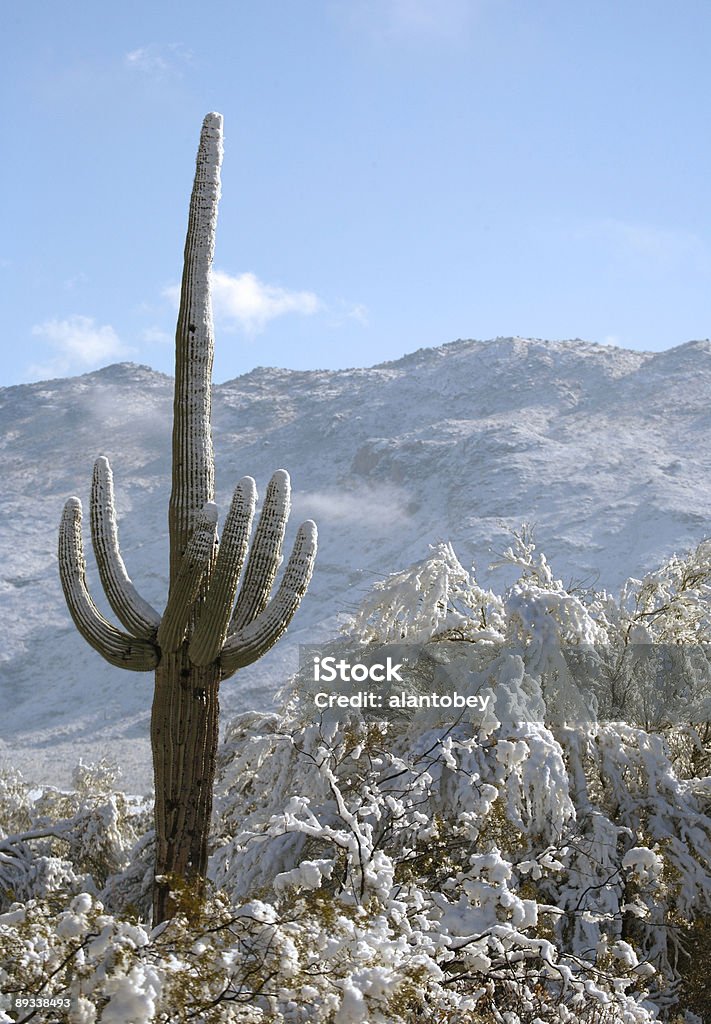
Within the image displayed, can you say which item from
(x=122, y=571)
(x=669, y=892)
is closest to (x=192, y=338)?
(x=122, y=571)

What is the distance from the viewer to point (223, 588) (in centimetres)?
618

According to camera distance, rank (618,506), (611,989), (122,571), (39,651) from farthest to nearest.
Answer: (39,651)
(618,506)
(122,571)
(611,989)

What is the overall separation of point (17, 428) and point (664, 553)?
259ft

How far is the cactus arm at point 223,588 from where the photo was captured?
20.3 ft

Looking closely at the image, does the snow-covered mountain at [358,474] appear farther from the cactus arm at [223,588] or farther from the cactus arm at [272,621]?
the cactus arm at [223,588]

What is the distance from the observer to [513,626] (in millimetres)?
7844

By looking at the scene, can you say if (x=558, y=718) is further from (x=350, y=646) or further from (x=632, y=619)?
(x=350, y=646)

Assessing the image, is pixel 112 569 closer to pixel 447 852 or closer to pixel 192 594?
pixel 192 594

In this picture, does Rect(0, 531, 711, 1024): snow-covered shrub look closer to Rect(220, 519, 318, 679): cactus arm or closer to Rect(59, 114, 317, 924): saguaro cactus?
Rect(59, 114, 317, 924): saguaro cactus

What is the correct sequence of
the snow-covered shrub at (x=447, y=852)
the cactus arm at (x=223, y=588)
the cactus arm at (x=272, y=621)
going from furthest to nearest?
the cactus arm at (x=272, y=621), the cactus arm at (x=223, y=588), the snow-covered shrub at (x=447, y=852)

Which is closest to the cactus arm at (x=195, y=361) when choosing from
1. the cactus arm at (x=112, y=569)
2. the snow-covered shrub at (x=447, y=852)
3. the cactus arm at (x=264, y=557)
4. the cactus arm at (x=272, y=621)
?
the cactus arm at (x=112, y=569)

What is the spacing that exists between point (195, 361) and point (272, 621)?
5.94 feet

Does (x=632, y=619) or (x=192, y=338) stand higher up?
(x=192, y=338)

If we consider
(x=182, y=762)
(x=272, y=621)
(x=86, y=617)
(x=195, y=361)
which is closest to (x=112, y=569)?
(x=86, y=617)
